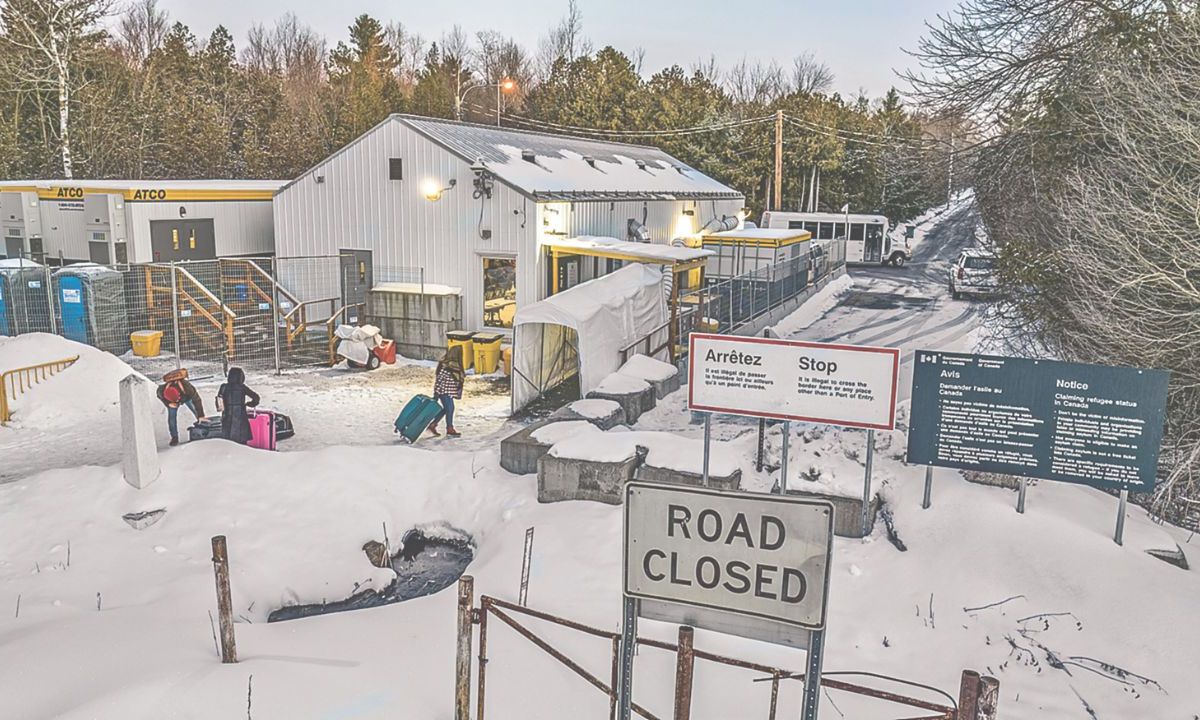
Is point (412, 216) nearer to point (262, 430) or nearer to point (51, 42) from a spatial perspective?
point (262, 430)

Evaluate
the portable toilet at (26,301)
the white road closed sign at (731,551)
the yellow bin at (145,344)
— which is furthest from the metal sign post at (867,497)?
the portable toilet at (26,301)

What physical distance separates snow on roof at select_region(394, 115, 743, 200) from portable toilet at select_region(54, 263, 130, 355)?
727 centimetres

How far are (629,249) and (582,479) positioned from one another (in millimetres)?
10196

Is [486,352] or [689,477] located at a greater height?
[486,352]

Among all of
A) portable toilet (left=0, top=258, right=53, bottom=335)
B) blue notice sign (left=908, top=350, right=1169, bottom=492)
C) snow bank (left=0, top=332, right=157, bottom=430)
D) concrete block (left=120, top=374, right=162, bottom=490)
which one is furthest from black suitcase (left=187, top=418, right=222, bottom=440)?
blue notice sign (left=908, top=350, right=1169, bottom=492)

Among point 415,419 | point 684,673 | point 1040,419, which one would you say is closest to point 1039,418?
point 1040,419

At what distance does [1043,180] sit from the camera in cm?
1272

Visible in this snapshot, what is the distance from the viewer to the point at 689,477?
30.1 feet

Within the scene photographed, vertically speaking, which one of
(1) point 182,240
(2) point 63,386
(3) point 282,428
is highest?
(1) point 182,240

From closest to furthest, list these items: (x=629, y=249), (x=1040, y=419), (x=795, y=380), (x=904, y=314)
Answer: (x=1040, y=419)
(x=795, y=380)
(x=629, y=249)
(x=904, y=314)

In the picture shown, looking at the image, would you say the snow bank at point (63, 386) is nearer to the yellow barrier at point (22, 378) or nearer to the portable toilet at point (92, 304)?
the yellow barrier at point (22, 378)

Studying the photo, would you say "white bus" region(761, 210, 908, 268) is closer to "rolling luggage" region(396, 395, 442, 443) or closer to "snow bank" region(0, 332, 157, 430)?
"rolling luggage" region(396, 395, 442, 443)

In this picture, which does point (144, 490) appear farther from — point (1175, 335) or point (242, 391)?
point (1175, 335)

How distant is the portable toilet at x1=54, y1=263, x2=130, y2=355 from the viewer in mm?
17922
